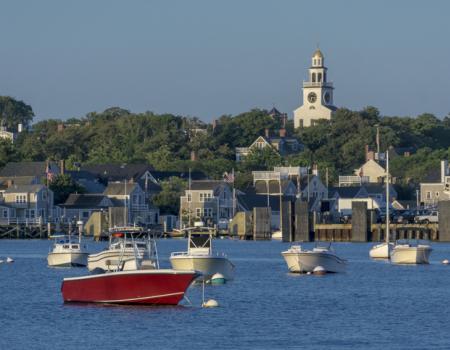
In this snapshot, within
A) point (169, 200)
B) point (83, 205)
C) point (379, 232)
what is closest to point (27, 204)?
point (83, 205)

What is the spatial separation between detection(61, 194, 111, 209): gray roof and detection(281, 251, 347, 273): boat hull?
8707 cm

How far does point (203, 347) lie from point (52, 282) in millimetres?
31110

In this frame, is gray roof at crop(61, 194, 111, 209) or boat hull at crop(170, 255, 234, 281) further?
gray roof at crop(61, 194, 111, 209)

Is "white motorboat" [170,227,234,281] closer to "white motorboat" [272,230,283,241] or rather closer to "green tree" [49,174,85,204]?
"white motorboat" [272,230,283,241]

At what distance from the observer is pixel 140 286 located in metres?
65.1

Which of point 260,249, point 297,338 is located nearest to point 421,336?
point 297,338

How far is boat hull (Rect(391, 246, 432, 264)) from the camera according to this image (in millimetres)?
104438

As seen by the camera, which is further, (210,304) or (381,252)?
(381,252)

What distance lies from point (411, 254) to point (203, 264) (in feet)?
87.6

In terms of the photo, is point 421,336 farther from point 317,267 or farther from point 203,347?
point 317,267

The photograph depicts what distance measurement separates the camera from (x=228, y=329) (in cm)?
6156

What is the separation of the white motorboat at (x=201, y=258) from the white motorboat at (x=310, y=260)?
9.37 m

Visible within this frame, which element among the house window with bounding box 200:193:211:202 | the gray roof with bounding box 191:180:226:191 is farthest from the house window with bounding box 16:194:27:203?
the house window with bounding box 200:193:211:202

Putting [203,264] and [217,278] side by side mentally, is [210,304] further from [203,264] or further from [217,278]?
[217,278]
